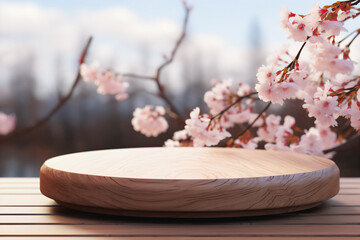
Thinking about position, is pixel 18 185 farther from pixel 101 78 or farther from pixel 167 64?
pixel 101 78

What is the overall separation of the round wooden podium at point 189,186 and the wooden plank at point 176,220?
0.04 feet

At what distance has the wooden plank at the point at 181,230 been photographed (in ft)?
2.11

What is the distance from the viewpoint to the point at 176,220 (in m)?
0.71

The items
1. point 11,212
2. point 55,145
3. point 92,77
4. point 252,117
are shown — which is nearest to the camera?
point 11,212

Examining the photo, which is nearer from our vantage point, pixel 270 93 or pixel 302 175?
pixel 302 175

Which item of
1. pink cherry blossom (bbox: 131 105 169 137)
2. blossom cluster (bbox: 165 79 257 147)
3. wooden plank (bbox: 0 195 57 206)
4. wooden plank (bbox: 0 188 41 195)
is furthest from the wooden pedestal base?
pink cherry blossom (bbox: 131 105 169 137)

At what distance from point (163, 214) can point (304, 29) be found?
0.45 metres

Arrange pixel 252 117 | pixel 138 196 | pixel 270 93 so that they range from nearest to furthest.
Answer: pixel 138 196, pixel 270 93, pixel 252 117

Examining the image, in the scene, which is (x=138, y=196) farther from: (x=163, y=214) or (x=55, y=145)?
(x=55, y=145)

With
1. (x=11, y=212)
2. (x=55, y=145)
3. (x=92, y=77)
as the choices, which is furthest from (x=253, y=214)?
(x=55, y=145)

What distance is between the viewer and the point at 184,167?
789 mm

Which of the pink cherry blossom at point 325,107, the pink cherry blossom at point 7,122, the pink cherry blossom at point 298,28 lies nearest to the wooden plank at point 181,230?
the pink cherry blossom at point 325,107

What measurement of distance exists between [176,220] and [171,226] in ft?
0.11

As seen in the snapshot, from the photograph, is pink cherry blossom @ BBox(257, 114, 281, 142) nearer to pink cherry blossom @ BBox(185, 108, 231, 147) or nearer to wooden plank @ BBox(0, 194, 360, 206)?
pink cherry blossom @ BBox(185, 108, 231, 147)
